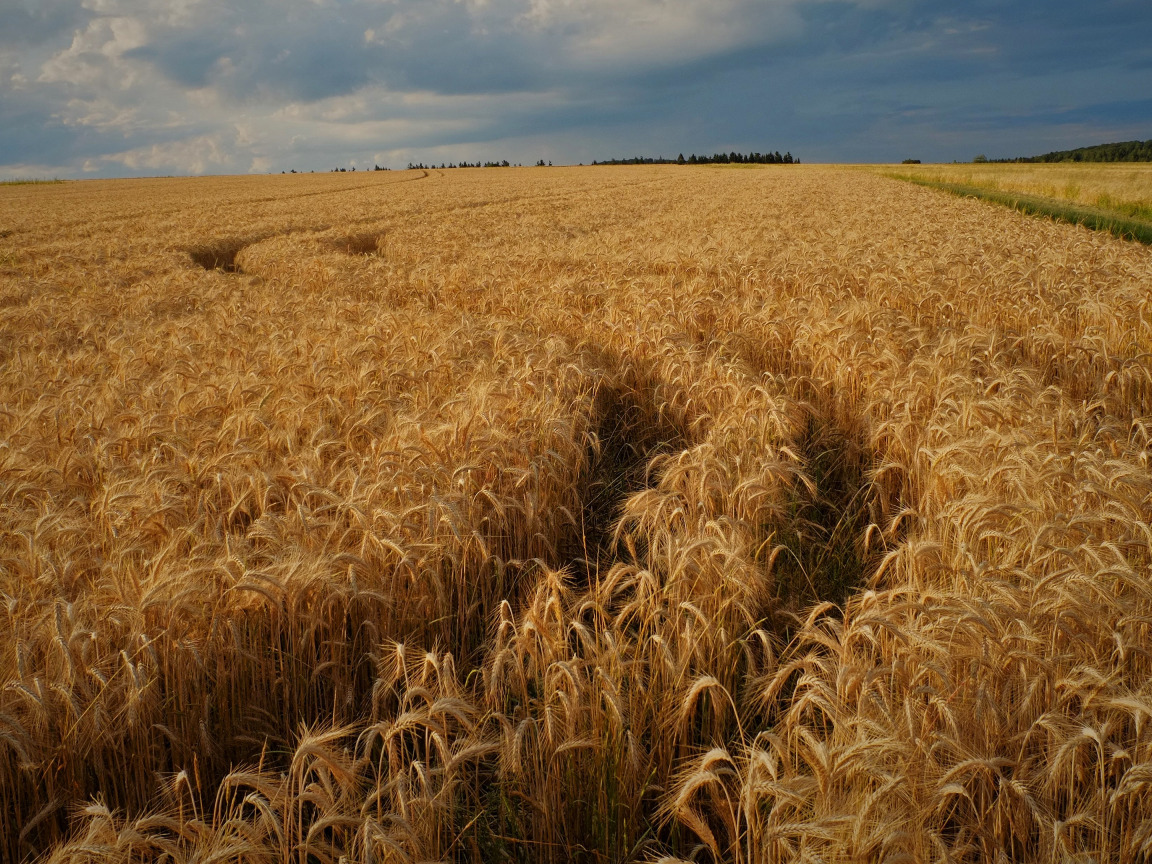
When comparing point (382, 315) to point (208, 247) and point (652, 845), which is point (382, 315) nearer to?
point (652, 845)

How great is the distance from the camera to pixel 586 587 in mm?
3744

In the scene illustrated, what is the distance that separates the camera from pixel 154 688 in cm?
235

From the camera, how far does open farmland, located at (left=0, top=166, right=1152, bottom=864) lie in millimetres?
1853

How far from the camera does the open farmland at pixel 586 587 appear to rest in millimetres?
1853

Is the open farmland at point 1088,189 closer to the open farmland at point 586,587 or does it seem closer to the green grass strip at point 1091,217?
the green grass strip at point 1091,217

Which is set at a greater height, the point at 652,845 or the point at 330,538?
the point at 330,538

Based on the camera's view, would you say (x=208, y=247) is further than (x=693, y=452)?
Yes

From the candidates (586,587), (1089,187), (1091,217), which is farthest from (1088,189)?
(586,587)

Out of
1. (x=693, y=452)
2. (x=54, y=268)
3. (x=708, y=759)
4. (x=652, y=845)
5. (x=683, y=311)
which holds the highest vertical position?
(x=54, y=268)

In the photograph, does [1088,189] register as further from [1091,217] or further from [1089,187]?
[1091,217]

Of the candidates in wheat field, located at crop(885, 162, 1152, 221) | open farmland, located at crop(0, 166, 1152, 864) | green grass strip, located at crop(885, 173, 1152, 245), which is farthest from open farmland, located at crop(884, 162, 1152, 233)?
open farmland, located at crop(0, 166, 1152, 864)

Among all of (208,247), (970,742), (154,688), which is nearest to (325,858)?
(154,688)

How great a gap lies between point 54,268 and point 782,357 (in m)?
14.2

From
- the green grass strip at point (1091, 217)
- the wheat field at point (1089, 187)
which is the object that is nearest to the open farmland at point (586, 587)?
the green grass strip at point (1091, 217)
